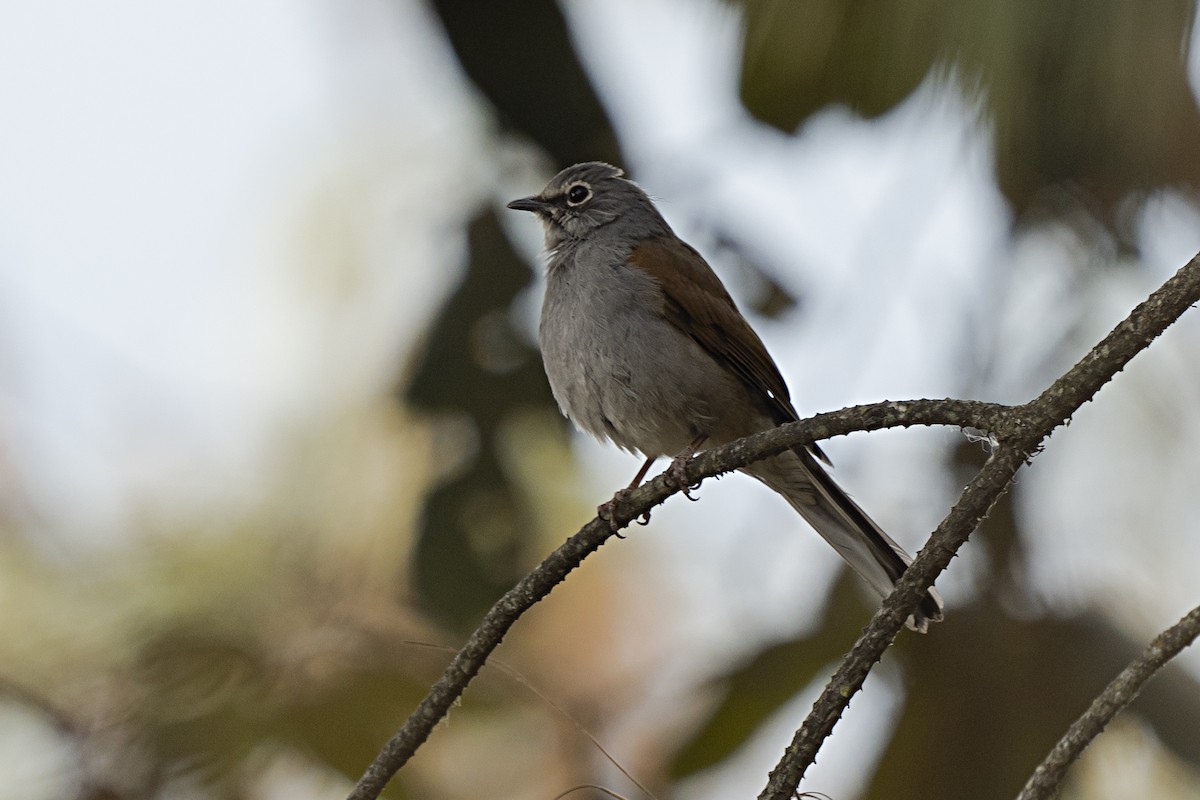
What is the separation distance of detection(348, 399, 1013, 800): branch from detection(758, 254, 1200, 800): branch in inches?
2.7

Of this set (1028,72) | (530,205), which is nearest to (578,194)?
(530,205)

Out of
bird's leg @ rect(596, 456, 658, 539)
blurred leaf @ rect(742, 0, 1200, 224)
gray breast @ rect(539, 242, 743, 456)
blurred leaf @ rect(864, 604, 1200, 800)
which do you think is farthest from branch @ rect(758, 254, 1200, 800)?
blurred leaf @ rect(864, 604, 1200, 800)

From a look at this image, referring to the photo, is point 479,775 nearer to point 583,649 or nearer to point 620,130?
point 583,649

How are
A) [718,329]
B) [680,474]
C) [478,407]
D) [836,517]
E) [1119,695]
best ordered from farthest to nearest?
[478,407], [718,329], [836,517], [680,474], [1119,695]

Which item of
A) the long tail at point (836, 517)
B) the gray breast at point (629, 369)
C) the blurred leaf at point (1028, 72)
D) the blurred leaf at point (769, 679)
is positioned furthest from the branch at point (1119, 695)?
the blurred leaf at point (769, 679)

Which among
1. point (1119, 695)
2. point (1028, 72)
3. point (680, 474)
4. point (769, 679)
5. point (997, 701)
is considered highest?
point (1028, 72)

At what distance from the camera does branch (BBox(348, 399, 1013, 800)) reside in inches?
104

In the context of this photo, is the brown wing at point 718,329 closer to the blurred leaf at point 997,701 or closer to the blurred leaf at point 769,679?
the blurred leaf at point 769,679

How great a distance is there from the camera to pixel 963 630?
19.1ft

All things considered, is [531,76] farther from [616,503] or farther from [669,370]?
[616,503]

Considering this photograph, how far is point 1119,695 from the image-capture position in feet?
7.18

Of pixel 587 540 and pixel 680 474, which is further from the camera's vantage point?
pixel 680 474

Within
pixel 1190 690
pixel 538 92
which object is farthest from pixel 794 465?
pixel 538 92

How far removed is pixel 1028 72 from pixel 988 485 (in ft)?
8.93
